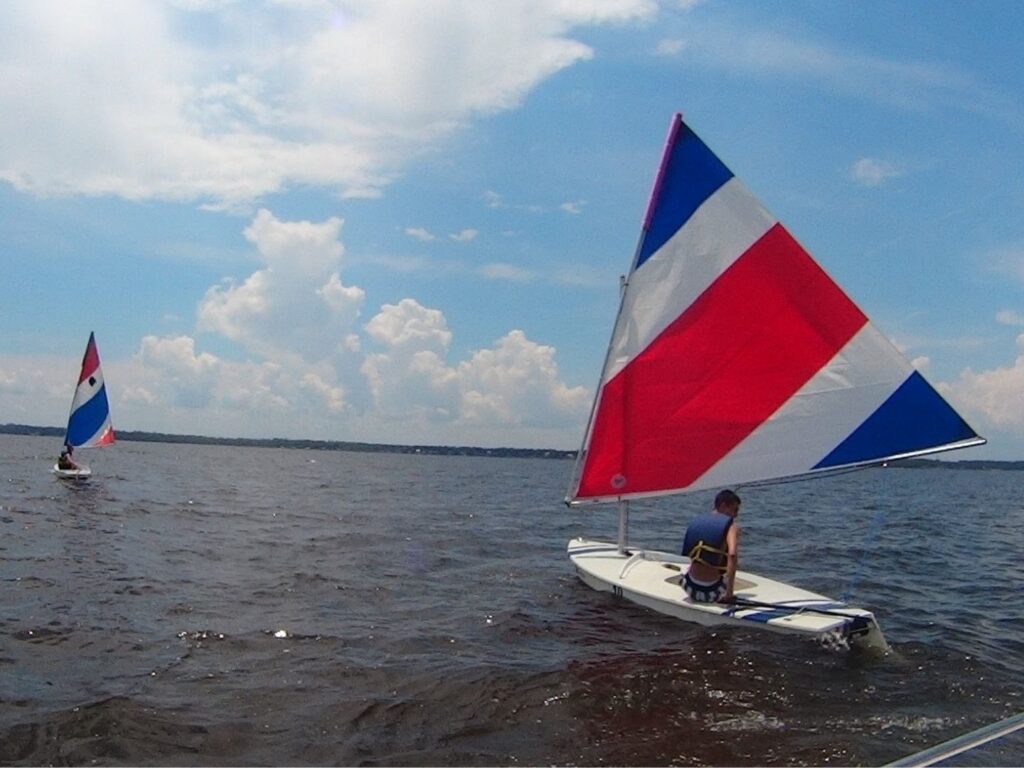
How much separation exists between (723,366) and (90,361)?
38674mm

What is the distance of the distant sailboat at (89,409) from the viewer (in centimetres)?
4162

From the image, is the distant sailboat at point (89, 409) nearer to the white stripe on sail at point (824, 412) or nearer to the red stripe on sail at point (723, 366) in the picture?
the red stripe on sail at point (723, 366)

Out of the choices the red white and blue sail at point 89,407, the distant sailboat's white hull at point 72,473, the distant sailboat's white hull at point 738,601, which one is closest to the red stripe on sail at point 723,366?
the distant sailboat's white hull at point 738,601

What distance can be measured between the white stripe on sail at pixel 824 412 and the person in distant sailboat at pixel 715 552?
1.74ft

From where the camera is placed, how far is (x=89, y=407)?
42562mm

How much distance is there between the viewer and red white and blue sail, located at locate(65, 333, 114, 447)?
137 ft

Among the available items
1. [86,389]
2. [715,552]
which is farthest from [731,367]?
[86,389]

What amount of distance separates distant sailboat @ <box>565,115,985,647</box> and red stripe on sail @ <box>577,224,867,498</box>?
2cm

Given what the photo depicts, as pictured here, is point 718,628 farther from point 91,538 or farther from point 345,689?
point 91,538

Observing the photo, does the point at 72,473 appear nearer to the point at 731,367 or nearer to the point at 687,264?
the point at 687,264

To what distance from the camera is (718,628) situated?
11250 millimetres

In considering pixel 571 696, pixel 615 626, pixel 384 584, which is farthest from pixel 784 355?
pixel 384 584

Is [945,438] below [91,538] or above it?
above

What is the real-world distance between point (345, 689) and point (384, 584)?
20.8 ft
